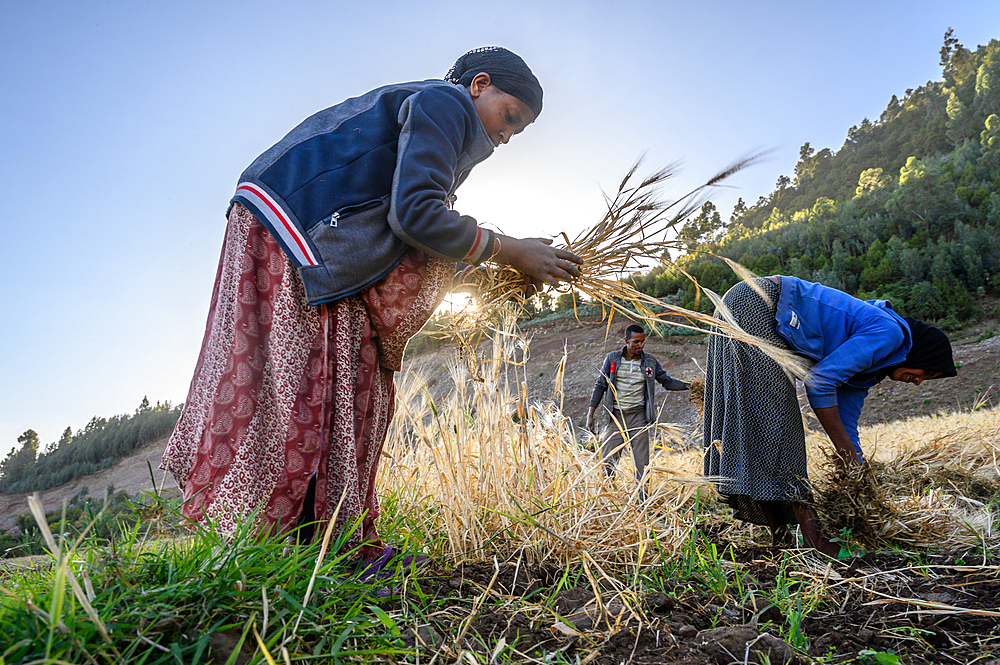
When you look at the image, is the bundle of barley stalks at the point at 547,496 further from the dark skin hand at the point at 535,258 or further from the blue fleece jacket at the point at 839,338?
the dark skin hand at the point at 535,258

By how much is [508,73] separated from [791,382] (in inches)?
72.7

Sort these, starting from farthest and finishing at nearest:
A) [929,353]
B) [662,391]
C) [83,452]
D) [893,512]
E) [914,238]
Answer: [83,452]
[914,238]
[662,391]
[929,353]
[893,512]

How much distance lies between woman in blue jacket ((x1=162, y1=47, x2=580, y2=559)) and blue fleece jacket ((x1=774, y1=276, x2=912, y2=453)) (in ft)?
5.19

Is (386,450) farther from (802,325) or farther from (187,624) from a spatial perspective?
(802,325)

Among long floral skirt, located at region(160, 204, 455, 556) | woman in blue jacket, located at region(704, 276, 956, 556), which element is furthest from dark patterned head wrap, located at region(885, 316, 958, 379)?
long floral skirt, located at region(160, 204, 455, 556)

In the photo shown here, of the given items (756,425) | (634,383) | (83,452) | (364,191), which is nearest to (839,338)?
(756,425)

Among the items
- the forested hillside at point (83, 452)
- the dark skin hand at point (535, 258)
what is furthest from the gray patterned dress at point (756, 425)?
the forested hillside at point (83, 452)

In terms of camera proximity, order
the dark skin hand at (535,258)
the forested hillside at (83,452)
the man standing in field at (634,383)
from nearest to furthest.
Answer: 1. the dark skin hand at (535,258)
2. the man standing in field at (634,383)
3. the forested hillside at (83,452)

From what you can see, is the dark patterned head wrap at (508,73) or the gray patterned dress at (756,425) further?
the gray patterned dress at (756,425)

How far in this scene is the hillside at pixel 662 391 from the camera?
998cm

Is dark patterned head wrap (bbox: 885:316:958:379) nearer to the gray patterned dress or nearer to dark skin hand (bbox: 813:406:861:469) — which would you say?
dark skin hand (bbox: 813:406:861:469)

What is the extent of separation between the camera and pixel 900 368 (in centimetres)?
256

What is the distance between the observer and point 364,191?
1440 mm

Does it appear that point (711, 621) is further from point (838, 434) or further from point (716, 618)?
point (838, 434)
